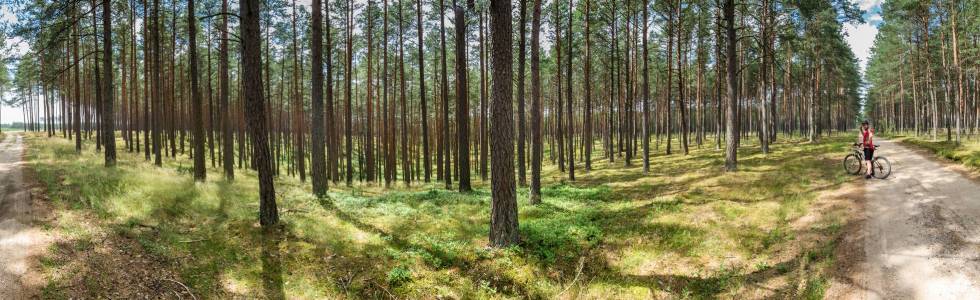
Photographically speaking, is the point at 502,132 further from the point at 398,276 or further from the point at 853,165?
the point at 853,165

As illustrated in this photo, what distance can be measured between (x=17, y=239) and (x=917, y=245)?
1660cm

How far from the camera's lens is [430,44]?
98.5 ft

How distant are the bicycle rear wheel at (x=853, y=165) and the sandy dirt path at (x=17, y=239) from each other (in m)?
20.9

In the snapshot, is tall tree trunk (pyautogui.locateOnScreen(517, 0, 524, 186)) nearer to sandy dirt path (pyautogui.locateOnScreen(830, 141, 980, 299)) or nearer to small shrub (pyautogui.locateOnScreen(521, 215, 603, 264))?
small shrub (pyautogui.locateOnScreen(521, 215, 603, 264))

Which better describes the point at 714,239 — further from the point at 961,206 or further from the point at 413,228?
the point at 413,228

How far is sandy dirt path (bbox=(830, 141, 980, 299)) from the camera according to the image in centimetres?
655

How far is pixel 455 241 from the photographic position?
10.3 metres

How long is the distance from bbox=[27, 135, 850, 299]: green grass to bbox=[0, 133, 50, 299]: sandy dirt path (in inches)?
18.3

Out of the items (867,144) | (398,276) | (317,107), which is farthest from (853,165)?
(317,107)

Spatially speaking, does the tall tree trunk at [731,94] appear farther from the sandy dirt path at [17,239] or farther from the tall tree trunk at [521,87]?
the sandy dirt path at [17,239]

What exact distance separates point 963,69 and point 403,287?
54.7 meters

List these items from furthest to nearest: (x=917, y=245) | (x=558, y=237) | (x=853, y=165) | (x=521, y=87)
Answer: (x=521, y=87) → (x=853, y=165) → (x=558, y=237) → (x=917, y=245)

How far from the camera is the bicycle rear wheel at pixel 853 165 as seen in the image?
14.1 metres

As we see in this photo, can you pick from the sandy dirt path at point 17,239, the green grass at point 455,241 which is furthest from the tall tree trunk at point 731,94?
the sandy dirt path at point 17,239
